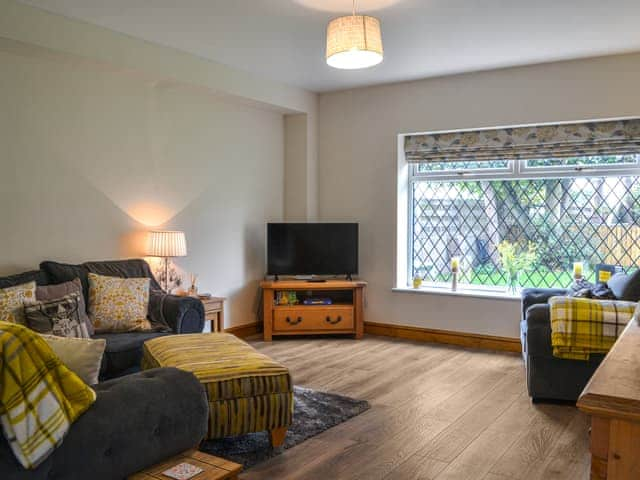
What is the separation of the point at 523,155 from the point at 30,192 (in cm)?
401

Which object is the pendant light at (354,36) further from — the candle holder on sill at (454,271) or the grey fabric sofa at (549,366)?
the candle holder on sill at (454,271)

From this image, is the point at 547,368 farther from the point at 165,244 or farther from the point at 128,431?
the point at 165,244

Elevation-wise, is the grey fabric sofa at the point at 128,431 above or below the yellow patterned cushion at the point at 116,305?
below

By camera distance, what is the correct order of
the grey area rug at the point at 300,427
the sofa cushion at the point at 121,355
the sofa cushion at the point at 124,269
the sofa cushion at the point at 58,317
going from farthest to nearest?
the sofa cushion at the point at 124,269, the sofa cushion at the point at 121,355, the sofa cushion at the point at 58,317, the grey area rug at the point at 300,427

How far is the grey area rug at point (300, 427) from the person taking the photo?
2.94m

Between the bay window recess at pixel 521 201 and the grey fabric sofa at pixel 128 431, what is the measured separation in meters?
3.86

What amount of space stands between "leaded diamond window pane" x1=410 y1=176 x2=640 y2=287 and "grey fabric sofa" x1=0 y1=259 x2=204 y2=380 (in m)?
→ 2.69

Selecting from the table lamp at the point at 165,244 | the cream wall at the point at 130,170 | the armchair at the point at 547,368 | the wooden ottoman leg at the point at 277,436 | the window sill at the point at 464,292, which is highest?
the cream wall at the point at 130,170

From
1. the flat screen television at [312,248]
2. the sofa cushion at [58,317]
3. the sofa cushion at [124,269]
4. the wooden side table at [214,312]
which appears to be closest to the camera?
the sofa cushion at [58,317]

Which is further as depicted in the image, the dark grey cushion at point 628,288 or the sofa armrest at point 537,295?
the sofa armrest at point 537,295

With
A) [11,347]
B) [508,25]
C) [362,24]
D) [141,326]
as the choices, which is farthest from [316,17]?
[11,347]

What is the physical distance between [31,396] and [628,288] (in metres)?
3.45

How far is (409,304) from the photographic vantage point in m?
5.77

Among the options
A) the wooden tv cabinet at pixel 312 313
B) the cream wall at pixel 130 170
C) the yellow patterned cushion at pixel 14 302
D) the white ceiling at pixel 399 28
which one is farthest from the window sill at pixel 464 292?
the yellow patterned cushion at pixel 14 302
